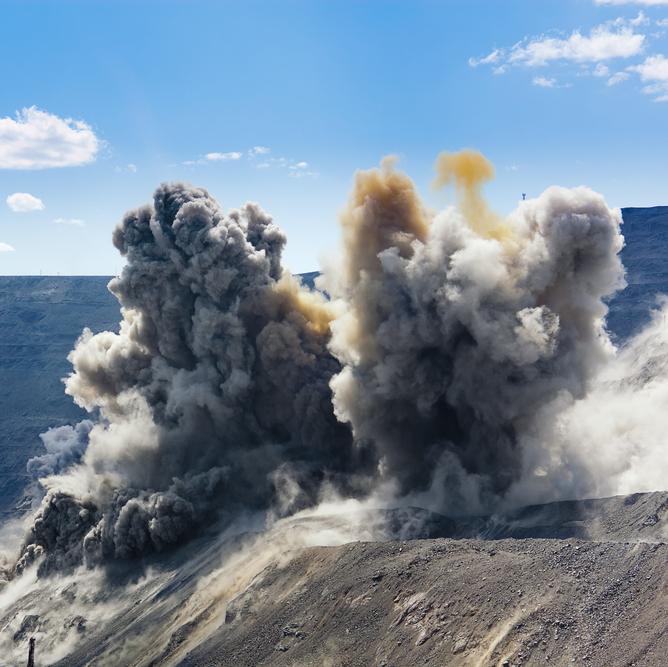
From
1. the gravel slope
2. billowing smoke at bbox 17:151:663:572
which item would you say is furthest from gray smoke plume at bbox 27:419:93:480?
the gravel slope

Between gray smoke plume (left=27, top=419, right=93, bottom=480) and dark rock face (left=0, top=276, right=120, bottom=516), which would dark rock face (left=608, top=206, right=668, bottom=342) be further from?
dark rock face (left=0, top=276, right=120, bottom=516)

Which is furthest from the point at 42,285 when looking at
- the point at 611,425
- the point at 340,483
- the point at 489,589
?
the point at 489,589

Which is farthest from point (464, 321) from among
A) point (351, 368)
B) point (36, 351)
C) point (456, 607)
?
point (36, 351)

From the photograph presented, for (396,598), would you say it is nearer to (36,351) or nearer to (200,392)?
(200,392)

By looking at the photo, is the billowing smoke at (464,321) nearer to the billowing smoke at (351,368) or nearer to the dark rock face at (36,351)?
the billowing smoke at (351,368)

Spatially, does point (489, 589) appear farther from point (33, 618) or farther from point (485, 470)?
point (33, 618)
